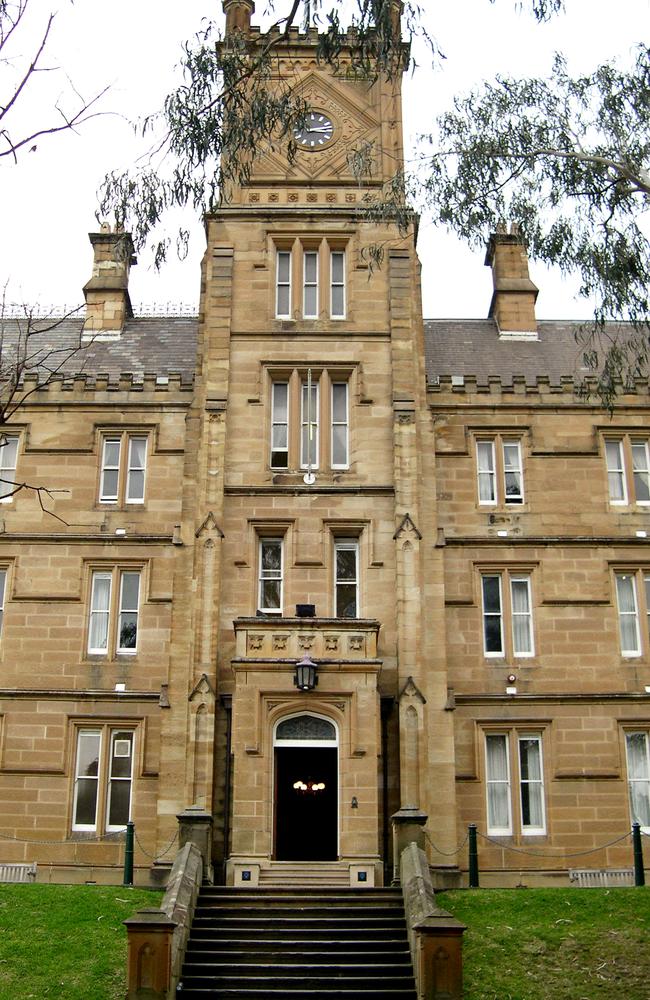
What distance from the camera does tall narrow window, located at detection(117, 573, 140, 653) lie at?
26516 mm

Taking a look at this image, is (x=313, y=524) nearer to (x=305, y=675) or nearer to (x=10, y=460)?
(x=305, y=675)

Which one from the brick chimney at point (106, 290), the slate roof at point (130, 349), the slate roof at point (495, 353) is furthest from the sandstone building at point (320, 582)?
the brick chimney at point (106, 290)

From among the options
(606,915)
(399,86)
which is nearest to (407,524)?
(606,915)

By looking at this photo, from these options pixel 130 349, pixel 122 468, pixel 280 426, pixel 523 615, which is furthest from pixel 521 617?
pixel 130 349

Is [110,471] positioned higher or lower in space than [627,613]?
higher

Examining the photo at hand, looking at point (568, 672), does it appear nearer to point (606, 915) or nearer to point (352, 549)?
point (352, 549)

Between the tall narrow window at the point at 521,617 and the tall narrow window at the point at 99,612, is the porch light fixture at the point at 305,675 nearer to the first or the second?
the tall narrow window at the point at 99,612

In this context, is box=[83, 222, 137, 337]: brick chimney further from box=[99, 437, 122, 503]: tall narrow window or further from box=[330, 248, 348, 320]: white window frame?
box=[330, 248, 348, 320]: white window frame

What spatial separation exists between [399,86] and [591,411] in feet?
31.8

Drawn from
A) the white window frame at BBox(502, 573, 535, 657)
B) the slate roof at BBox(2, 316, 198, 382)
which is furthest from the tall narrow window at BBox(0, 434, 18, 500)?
the white window frame at BBox(502, 573, 535, 657)

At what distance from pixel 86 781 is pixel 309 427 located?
9.31 meters

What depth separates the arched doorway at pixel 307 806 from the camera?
79.2 feet

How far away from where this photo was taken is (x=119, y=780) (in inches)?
1007

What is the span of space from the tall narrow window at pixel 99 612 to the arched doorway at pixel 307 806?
530cm
